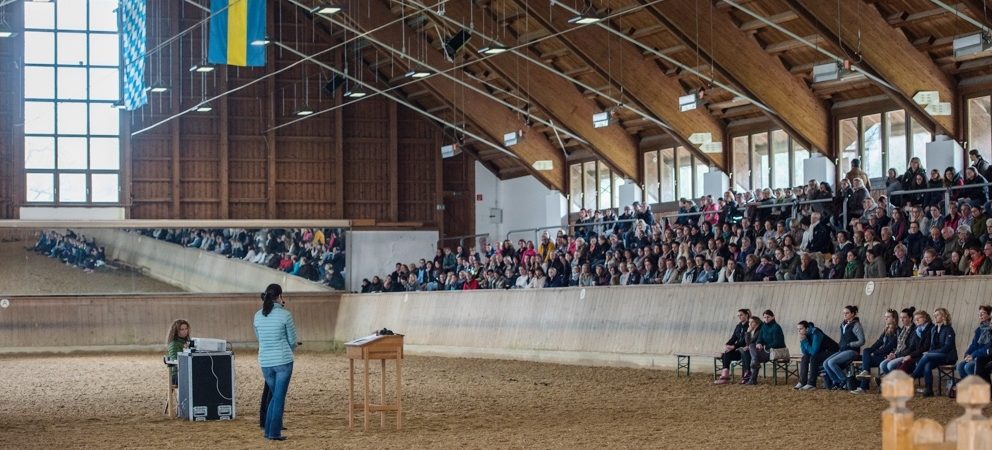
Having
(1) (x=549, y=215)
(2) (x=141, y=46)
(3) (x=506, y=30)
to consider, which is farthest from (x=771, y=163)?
(2) (x=141, y=46)

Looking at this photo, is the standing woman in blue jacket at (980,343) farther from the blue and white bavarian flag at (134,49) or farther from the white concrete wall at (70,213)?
the white concrete wall at (70,213)

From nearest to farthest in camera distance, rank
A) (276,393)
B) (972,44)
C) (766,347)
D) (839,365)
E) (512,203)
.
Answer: (276,393) < (839,365) < (766,347) < (972,44) < (512,203)

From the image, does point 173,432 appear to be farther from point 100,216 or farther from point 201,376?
point 100,216

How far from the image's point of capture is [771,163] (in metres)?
27.5

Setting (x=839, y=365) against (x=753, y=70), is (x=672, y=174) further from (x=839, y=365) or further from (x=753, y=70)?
(x=839, y=365)

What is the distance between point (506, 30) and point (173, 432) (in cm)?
1814

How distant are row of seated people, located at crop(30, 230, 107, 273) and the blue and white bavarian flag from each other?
4.06m

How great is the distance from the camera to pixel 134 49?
1033 inches

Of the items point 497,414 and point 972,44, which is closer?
point 497,414

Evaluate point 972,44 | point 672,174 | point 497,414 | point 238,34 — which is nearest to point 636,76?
point 672,174

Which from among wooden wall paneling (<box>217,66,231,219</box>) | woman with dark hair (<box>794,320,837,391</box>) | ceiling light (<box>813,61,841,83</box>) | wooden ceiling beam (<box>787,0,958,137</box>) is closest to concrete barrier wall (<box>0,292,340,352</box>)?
wooden wall paneling (<box>217,66,231,219</box>)

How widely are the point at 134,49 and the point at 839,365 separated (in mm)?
16910

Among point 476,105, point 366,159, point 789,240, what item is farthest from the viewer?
point 366,159

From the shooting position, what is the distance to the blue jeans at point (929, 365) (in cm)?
1312
